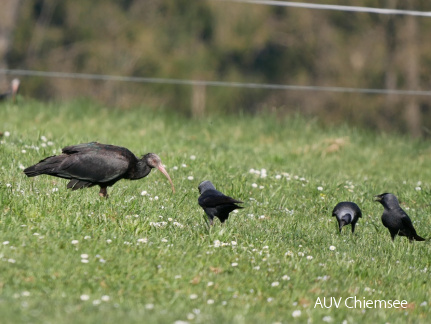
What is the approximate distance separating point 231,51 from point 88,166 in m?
27.5

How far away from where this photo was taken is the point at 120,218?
7.37 meters

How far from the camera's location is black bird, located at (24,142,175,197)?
329 inches

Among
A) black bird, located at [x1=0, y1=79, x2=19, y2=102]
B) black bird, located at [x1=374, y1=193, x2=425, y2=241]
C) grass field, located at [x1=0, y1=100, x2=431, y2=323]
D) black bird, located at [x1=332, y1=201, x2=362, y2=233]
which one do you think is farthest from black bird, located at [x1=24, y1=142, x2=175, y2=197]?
black bird, located at [x1=0, y1=79, x2=19, y2=102]

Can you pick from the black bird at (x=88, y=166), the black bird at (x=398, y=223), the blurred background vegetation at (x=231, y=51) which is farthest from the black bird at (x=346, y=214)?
the blurred background vegetation at (x=231, y=51)

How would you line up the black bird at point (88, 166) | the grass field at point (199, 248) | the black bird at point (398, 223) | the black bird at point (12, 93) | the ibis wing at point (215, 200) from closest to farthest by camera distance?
the grass field at point (199, 248), the ibis wing at point (215, 200), the black bird at point (398, 223), the black bird at point (88, 166), the black bird at point (12, 93)

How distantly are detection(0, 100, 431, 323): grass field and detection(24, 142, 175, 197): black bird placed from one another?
7.1 inches

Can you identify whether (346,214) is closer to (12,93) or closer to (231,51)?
(12,93)

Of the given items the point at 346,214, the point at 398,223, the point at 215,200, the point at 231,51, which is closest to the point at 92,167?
the point at 215,200

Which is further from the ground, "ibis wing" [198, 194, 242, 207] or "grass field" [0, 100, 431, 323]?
"ibis wing" [198, 194, 242, 207]

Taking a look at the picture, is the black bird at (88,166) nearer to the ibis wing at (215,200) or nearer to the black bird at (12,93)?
the ibis wing at (215,200)

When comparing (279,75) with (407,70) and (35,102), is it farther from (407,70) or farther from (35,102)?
(35,102)

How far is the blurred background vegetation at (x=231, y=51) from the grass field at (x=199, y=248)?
20.2 meters

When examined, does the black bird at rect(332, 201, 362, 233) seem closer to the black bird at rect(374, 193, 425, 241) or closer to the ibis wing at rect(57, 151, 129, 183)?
the black bird at rect(374, 193, 425, 241)

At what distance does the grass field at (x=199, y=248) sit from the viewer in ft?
18.5
